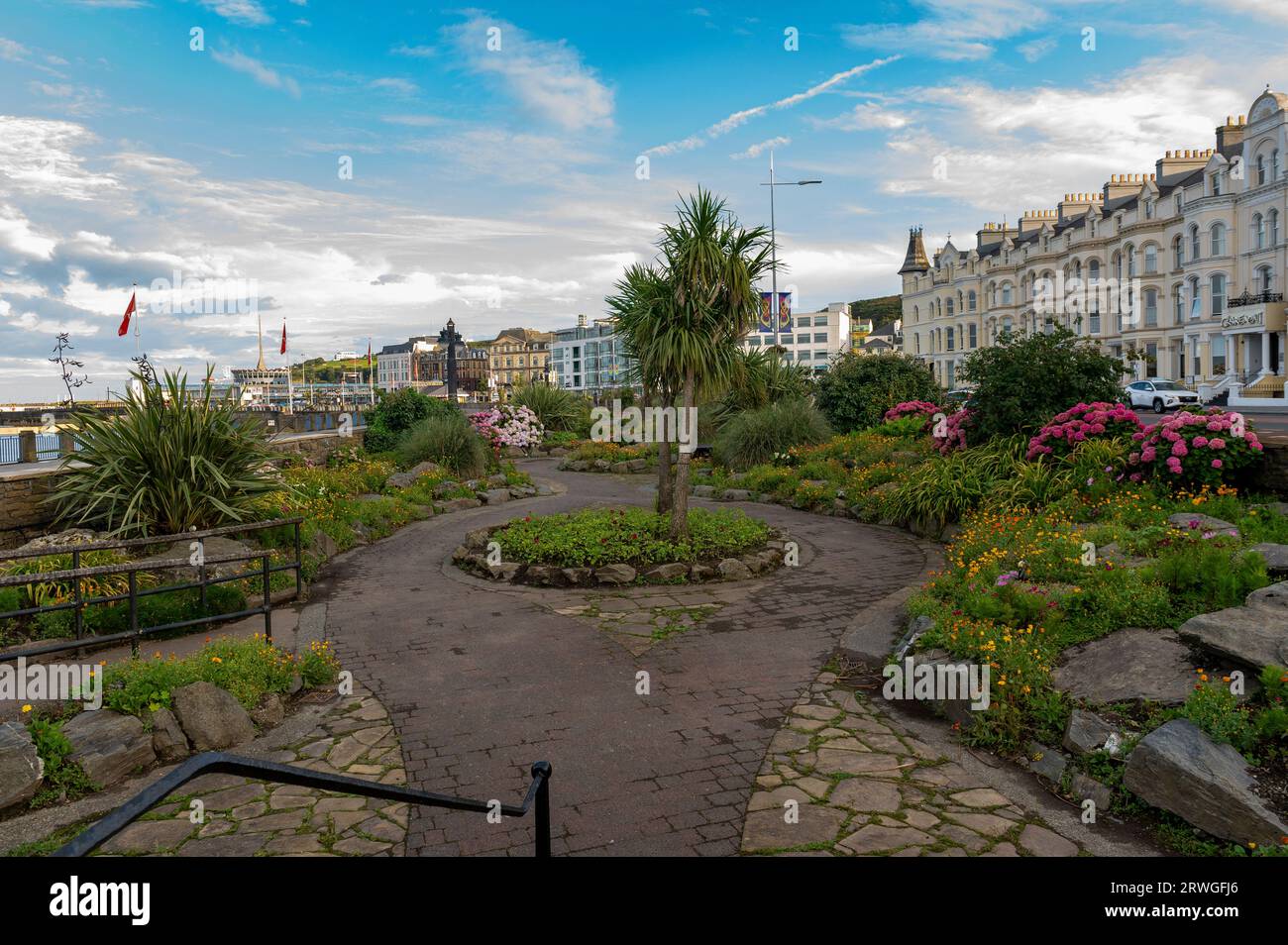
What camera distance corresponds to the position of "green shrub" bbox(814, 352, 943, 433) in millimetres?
21906

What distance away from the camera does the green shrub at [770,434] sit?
20891mm

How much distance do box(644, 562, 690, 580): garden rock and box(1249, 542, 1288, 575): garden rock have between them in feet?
19.1

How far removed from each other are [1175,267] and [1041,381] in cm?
4237

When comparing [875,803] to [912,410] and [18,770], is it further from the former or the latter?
[912,410]

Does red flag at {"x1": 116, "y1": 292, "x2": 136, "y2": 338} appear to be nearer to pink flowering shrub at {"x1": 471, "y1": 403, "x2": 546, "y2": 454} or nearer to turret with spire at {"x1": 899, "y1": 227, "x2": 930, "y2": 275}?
pink flowering shrub at {"x1": 471, "y1": 403, "x2": 546, "y2": 454}

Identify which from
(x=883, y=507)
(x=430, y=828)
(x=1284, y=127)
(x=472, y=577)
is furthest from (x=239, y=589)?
(x=1284, y=127)

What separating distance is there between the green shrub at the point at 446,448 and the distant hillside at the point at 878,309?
497 feet

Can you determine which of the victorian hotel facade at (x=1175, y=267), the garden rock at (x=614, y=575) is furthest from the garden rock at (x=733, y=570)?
the victorian hotel facade at (x=1175, y=267)

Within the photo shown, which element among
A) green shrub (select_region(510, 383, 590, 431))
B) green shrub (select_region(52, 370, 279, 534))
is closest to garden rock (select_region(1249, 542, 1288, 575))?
green shrub (select_region(52, 370, 279, 534))

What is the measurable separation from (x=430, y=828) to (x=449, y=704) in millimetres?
1937

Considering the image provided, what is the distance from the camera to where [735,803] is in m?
4.93

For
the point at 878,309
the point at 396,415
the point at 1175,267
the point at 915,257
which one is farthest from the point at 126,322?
the point at 878,309

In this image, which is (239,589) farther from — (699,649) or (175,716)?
(699,649)

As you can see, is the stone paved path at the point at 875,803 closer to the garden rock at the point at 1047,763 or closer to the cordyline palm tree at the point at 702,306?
the garden rock at the point at 1047,763
